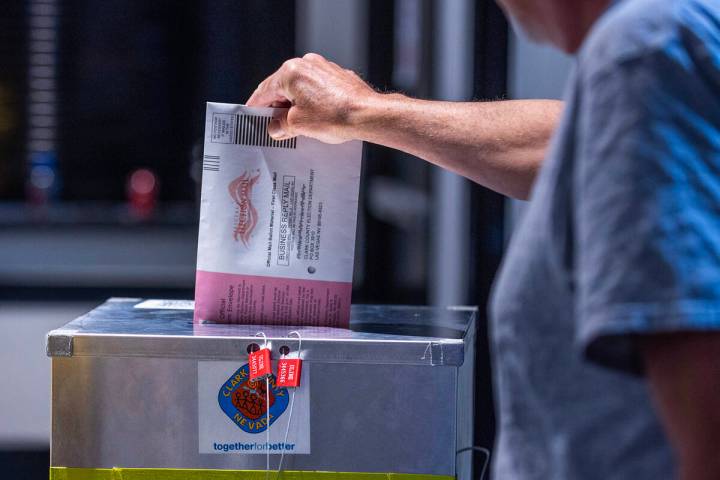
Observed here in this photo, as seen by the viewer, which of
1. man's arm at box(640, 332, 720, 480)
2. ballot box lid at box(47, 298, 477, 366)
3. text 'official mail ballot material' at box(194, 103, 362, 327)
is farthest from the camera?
text 'official mail ballot material' at box(194, 103, 362, 327)

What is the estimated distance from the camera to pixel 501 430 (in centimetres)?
67

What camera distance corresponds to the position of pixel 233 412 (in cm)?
103

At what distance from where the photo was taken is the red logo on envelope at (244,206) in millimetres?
1138

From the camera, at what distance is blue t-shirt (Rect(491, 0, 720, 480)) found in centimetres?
52

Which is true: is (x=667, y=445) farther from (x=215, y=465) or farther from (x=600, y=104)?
(x=215, y=465)

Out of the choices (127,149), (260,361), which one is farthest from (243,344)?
(127,149)

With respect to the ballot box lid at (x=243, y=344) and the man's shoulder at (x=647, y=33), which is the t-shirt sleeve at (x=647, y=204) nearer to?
the man's shoulder at (x=647, y=33)

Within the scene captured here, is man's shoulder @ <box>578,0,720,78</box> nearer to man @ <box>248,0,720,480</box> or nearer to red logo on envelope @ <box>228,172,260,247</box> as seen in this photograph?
man @ <box>248,0,720,480</box>

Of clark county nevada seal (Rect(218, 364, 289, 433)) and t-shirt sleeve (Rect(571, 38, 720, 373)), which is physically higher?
t-shirt sleeve (Rect(571, 38, 720, 373))

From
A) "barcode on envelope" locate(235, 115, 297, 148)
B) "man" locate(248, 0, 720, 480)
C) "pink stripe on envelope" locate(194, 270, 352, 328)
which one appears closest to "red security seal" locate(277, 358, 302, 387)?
"pink stripe on envelope" locate(194, 270, 352, 328)

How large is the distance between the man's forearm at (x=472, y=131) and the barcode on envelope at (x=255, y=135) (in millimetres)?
83

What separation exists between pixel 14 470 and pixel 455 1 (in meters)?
2.21

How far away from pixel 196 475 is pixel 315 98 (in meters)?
0.45

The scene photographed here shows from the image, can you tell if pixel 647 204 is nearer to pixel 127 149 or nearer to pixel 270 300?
pixel 270 300
